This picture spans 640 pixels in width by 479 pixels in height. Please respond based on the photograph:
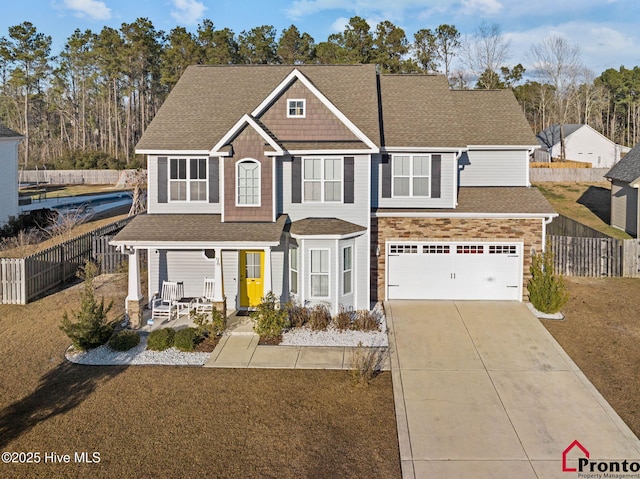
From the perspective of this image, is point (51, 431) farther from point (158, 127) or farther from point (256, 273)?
point (158, 127)

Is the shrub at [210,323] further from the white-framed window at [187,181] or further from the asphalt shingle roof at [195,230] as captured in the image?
the white-framed window at [187,181]

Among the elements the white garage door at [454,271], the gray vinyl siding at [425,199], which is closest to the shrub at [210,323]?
the white garage door at [454,271]

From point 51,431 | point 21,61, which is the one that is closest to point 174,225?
point 51,431

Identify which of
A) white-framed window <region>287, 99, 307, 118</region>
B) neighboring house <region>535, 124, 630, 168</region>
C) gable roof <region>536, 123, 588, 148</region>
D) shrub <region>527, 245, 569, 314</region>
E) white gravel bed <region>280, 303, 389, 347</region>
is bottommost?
white gravel bed <region>280, 303, 389, 347</region>

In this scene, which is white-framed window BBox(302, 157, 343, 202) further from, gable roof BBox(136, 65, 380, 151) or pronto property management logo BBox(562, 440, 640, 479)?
pronto property management logo BBox(562, 440, 640, 479)

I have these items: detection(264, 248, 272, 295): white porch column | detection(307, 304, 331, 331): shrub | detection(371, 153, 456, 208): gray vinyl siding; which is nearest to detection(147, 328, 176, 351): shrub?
detection(264, 248, 272, 295): white porch column

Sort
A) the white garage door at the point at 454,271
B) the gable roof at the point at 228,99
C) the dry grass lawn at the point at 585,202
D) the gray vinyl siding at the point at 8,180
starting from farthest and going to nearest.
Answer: the dry grass lawn at the point at 585,202, the gray vinyl siding at the point at 8,180, the white garage door at the point at 454,271, the gable roof at the point at 228,99
